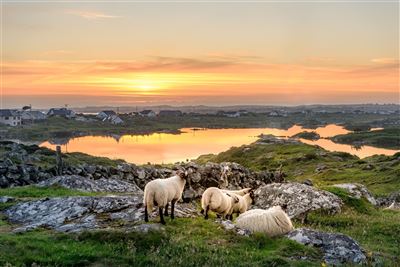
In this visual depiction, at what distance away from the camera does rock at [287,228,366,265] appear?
12648 mm

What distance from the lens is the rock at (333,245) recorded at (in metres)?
12.6

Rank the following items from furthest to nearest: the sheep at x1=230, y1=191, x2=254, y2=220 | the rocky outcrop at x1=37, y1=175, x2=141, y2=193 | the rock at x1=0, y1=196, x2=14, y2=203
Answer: the rocky outcrop at x1=37, y1=175, x2=141, y2=193 < the sheep at x1=230, y1=191, x2=254, y2=220 < the rock at x1=0, y1=196, x2=14, y2=203

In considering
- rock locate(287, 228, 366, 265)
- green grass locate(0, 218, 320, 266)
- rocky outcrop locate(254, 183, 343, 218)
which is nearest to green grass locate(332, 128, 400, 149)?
rocky outcrop locate(254, 183, 343, 218)

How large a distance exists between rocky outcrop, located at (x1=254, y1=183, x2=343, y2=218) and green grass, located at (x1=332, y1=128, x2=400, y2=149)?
421ft

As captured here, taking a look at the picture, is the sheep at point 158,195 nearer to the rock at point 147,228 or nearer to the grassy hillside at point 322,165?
the rock at point 147,228

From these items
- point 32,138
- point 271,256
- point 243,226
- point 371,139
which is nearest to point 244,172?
point 243,226

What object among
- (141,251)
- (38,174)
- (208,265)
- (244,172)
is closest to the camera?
(208,265)

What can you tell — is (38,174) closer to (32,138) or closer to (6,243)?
(6,243)

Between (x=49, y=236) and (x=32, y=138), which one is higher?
(x=49, y=236)

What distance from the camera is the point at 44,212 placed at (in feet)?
54.0

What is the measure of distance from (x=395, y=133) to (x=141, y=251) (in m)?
173

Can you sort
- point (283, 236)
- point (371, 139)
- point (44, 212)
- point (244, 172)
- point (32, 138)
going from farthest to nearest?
point (371, 139) < point (32, 138) < point (244, 172) < point (44, 212) < point (283, 236)

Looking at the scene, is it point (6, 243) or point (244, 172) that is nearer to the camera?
point (6, 243)

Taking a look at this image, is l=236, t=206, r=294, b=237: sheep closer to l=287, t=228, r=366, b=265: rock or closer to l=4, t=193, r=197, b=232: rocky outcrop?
l=287, t=228, r=366, b=265: rock
